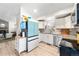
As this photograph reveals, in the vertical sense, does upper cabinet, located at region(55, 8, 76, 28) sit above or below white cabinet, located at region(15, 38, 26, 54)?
above

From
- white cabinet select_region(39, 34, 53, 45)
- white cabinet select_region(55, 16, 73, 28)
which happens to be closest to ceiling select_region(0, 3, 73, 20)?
white cabinet select_region(55, 16, 73, 28)

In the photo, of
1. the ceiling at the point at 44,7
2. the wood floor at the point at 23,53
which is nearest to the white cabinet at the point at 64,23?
the ceiling at the point at 44,7

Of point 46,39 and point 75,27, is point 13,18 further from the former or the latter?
point 75,27

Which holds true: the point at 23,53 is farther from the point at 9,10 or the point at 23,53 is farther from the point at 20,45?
the point at 9,10

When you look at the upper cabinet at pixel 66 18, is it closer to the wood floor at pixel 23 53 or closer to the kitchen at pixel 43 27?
the kitchen at pixel 43 27

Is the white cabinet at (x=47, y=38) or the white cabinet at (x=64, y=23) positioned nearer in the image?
the white cabinet at (x=64, y=23)

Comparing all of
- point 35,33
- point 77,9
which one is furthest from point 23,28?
point 77,9

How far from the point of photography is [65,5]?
1684 millimetres

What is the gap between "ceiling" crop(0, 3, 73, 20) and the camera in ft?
5.47

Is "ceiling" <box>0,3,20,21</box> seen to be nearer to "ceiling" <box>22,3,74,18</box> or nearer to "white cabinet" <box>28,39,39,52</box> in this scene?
"ceiling" <box>22,3,74,18</box>

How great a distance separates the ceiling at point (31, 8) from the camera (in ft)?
5.47

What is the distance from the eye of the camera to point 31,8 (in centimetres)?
171

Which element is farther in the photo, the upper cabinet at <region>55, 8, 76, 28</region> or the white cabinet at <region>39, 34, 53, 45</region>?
the white cabinet at <region>39, 34, 53, 45</region>

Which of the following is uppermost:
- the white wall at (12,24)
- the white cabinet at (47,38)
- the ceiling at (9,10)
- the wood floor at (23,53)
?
the ceiling at (9,10)
